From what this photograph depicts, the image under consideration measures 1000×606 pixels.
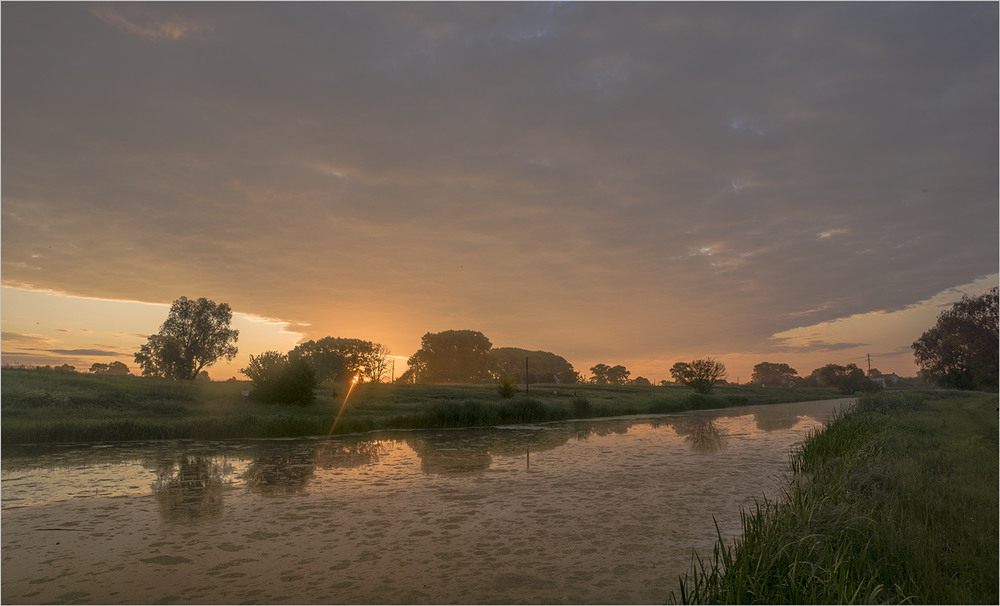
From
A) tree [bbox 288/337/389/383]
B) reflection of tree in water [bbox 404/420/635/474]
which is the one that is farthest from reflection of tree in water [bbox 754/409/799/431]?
tree [bbox 288/337/389/383]

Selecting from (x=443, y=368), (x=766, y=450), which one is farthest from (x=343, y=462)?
(x=443, y=368)

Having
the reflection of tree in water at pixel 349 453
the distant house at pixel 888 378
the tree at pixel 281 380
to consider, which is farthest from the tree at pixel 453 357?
the distant house at pixel 888 378

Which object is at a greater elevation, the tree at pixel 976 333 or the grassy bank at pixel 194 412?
the tree at pixel 976 333

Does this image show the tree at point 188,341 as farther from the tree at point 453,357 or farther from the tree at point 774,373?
the tree at point 774,373

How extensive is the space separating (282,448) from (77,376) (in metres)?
28.7

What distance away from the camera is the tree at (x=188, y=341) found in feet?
205

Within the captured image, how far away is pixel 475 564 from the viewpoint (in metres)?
7.40

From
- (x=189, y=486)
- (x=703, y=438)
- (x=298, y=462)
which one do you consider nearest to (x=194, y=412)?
(x=298, y=462)

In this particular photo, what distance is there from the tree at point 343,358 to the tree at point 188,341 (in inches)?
583

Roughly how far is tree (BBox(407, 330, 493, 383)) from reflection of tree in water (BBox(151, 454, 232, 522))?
8918 centimetres

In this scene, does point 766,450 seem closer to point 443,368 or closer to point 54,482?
point 54,482

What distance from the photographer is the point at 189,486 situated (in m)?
12.8

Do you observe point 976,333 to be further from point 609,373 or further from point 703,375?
point 609,373

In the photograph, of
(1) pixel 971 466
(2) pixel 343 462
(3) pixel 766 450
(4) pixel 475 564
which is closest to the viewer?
(4) pixel 475 564
